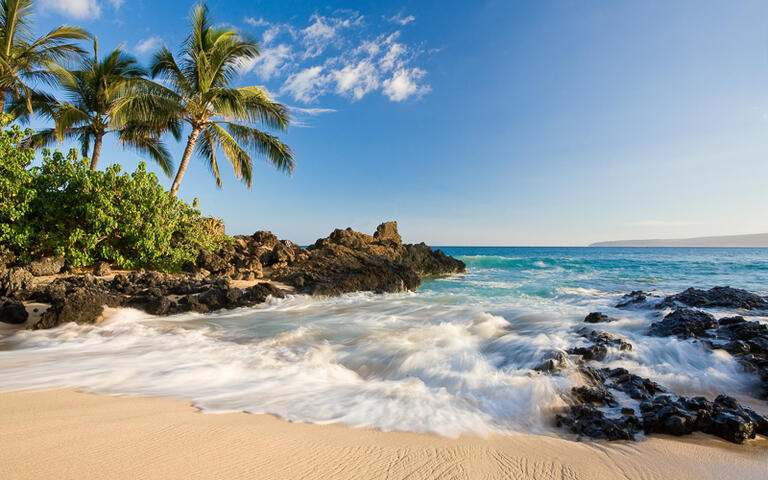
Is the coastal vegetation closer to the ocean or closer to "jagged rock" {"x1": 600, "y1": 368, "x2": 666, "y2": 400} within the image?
the ocean

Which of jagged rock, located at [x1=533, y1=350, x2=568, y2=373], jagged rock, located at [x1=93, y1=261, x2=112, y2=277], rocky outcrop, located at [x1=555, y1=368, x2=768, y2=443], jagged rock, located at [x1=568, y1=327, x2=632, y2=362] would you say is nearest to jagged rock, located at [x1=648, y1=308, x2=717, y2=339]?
jagged rock, located at [x1=568, y1=327, x2=632, y2=362]

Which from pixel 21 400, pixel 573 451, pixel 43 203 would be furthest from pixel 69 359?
pixel 43 203

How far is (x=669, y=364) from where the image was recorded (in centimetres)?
452

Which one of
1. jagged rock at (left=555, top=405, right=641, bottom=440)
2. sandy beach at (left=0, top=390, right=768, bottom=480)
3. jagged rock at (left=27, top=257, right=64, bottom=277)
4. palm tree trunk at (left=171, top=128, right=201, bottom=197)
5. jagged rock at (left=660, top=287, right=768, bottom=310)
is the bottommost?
jagged rock at (left=660, top=287, right=768, bottom=310)

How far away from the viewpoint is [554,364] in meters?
4.02

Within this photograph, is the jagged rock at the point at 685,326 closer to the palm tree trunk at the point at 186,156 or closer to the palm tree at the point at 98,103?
the palm tree trunk at the point at 186,156

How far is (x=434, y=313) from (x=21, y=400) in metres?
7.35

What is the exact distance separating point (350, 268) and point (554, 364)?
34.1 feet

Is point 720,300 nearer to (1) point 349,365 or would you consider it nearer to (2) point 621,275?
(1) point 349,365

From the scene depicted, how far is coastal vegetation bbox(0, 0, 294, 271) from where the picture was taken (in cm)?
837

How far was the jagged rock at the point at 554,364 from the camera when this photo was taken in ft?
13.0

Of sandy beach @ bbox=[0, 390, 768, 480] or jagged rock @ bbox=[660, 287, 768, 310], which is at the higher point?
sandy beach @ bbox=[0, 390, 768, 480]

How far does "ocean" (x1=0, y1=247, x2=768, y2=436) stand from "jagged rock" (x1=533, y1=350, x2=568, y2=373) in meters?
0.16

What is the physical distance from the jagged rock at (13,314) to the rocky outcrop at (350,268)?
6137 mm
